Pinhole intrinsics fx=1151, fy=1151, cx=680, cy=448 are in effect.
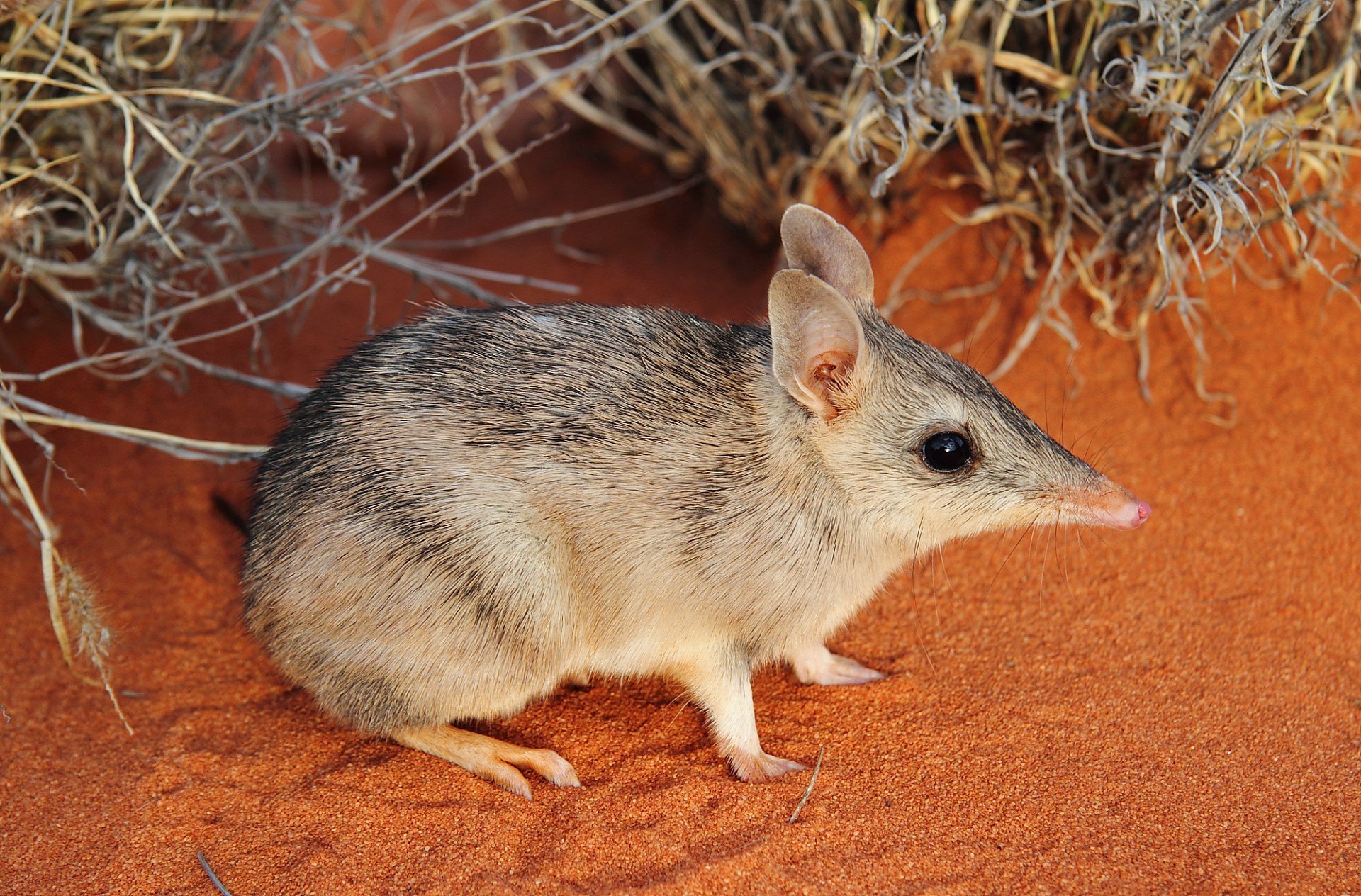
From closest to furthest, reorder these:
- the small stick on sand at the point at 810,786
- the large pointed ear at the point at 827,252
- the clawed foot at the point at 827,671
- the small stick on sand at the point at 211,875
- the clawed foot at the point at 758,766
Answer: the small stick on sand at the point at 211,875 < the small stick on sand at the point at 810,786 < the clawed foot at the point at 758,766 < the large pointed ear at the point at 827,252 < the clawed foot at the point at 827,671

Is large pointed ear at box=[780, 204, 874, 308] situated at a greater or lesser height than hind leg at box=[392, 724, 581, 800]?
greater

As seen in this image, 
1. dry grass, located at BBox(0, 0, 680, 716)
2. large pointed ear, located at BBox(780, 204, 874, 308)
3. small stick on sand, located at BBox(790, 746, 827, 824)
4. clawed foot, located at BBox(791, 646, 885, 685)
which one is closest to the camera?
small stick on sand, located at BBox(790, 746, 827, 824)

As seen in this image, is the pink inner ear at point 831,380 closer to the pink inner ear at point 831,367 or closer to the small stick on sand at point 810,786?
the pink inner ear at point 831,367

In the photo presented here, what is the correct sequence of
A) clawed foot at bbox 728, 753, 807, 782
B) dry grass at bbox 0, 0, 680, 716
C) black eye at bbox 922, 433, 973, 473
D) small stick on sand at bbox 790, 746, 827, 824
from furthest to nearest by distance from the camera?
dry grass at bbox 0, 0, 680, 716
clawed foot at bbox 728, 753, 807, 782
black eye at bbox 922, 433, 973, 473
small stick on sand at bbox 790, 746, 827, 824

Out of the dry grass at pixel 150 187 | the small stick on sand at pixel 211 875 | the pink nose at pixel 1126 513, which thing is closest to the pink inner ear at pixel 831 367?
the pink nose at pixel 1126 513

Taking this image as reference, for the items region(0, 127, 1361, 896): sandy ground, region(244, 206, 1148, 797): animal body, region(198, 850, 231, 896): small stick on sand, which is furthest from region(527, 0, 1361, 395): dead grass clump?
region(198, 850, 231, 896): small stick on sand

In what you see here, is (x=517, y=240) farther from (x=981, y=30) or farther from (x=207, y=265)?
(x=981, y=30)

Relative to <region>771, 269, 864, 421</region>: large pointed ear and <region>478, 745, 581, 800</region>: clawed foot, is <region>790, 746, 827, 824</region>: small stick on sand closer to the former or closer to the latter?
<region>478, 745, 581, 800</region>: clawed foot
